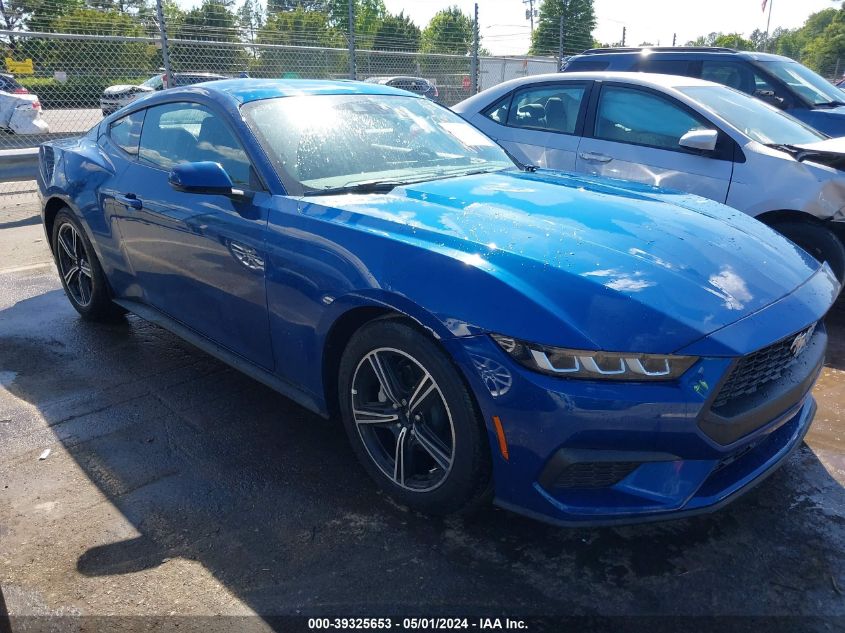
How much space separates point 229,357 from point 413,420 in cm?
120

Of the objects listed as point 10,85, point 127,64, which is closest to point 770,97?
point 127,64

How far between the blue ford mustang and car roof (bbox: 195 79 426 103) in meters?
0.02

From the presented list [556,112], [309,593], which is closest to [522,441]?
[309,593]

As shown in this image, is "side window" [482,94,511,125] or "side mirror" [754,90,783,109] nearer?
"side window" [482,94,511,125]

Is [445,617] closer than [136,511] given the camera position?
Yes

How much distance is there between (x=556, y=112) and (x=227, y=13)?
742cm

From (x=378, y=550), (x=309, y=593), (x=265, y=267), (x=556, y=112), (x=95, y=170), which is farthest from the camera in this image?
(x=556, y=112)

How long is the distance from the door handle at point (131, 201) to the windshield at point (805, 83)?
Answer: 21.0 ft

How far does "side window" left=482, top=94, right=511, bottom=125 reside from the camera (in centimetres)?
598

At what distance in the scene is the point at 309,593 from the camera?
2215mm

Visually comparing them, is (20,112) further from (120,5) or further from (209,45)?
(209,45)

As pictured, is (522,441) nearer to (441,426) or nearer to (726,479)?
(441,426)

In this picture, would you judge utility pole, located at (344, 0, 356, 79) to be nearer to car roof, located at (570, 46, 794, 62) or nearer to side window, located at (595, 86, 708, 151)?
car roof, located at (570, 46, 794, 62)

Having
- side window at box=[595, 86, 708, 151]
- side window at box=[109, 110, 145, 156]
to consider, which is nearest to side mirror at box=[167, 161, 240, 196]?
side window at box=[109, 110, 145, 156]
